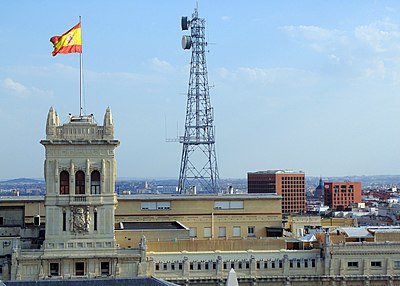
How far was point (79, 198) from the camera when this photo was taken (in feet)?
264

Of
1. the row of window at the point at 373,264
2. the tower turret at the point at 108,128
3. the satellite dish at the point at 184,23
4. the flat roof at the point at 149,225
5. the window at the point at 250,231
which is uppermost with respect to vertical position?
the satellite dish at the point at 184,23

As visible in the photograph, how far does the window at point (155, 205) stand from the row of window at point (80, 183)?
2058 cm

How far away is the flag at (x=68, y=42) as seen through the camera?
83625 mm

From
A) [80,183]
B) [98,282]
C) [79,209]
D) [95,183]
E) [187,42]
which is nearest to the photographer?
[98,282]

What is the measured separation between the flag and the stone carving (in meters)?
16.5

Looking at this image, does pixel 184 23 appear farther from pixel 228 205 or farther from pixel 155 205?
pixel 155 205

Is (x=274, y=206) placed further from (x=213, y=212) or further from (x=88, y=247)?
(x=88, y=247)

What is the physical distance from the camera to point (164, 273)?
270 ft

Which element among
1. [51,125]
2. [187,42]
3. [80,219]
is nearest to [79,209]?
[80,219]

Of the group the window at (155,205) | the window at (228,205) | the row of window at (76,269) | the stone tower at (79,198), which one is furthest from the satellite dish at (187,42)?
the row of window at (76,269)

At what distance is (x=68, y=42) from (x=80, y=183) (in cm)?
1487

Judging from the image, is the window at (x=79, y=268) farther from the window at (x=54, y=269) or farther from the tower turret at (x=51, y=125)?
the tower turret at (x=51, y=125)

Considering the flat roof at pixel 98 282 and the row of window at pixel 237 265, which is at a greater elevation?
the flat roof at pixel 98 282

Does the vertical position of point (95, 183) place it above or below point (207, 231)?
above
